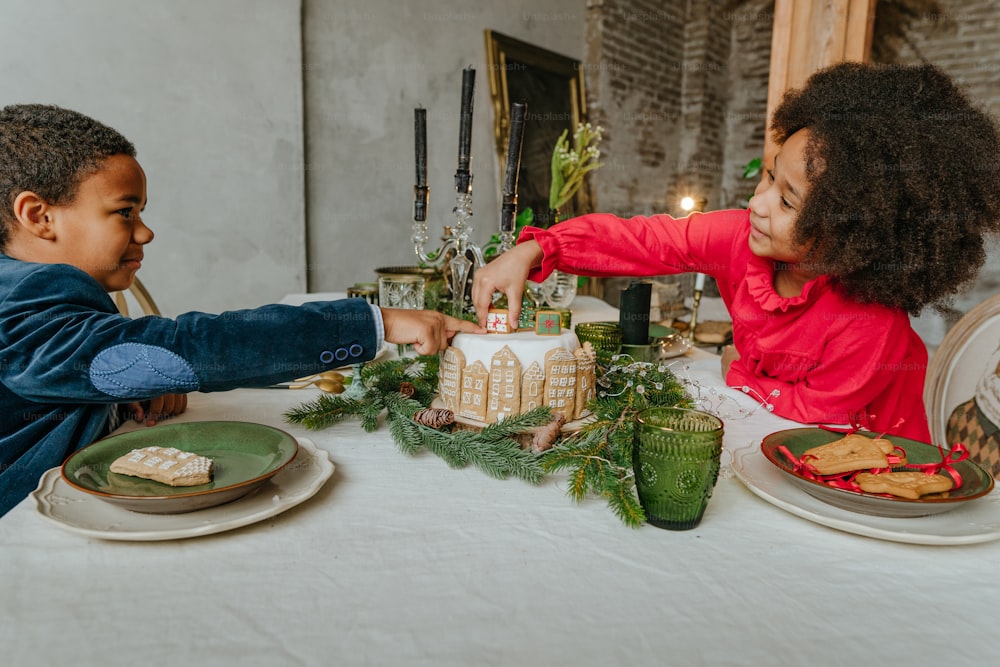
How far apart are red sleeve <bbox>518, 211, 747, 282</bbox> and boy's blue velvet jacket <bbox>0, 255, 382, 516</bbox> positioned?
0.70 m

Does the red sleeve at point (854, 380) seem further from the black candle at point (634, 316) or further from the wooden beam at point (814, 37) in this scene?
the wooden beam at point (814, 37)

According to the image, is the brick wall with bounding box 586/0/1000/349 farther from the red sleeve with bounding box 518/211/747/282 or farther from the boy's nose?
the boy's nose

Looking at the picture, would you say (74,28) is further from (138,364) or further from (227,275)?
(138,364)

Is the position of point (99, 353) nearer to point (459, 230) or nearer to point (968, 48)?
point (459, 230)

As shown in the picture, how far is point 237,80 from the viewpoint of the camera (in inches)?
130

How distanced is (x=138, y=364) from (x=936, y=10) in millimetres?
7100

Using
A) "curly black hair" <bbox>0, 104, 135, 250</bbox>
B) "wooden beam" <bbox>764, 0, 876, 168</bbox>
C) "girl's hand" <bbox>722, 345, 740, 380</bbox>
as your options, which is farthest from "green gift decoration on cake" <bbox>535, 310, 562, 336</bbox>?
"wooden beam" <bbox>764, 0, 876, 168</bbox>

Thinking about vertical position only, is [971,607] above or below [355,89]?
below

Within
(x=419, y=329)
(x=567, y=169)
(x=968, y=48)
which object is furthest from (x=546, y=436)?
(x=968, y=48)

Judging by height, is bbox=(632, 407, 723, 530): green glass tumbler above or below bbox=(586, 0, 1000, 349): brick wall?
below

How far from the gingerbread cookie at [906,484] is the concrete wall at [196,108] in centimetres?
326

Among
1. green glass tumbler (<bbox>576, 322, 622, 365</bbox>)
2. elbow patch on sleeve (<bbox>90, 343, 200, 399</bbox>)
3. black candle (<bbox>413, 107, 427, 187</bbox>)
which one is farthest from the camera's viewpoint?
black candle (<bbox>413, 107, 427, 187</bbox>)

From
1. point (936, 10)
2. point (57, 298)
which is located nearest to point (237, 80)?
point (57, 298)

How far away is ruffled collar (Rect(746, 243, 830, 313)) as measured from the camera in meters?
1.27
